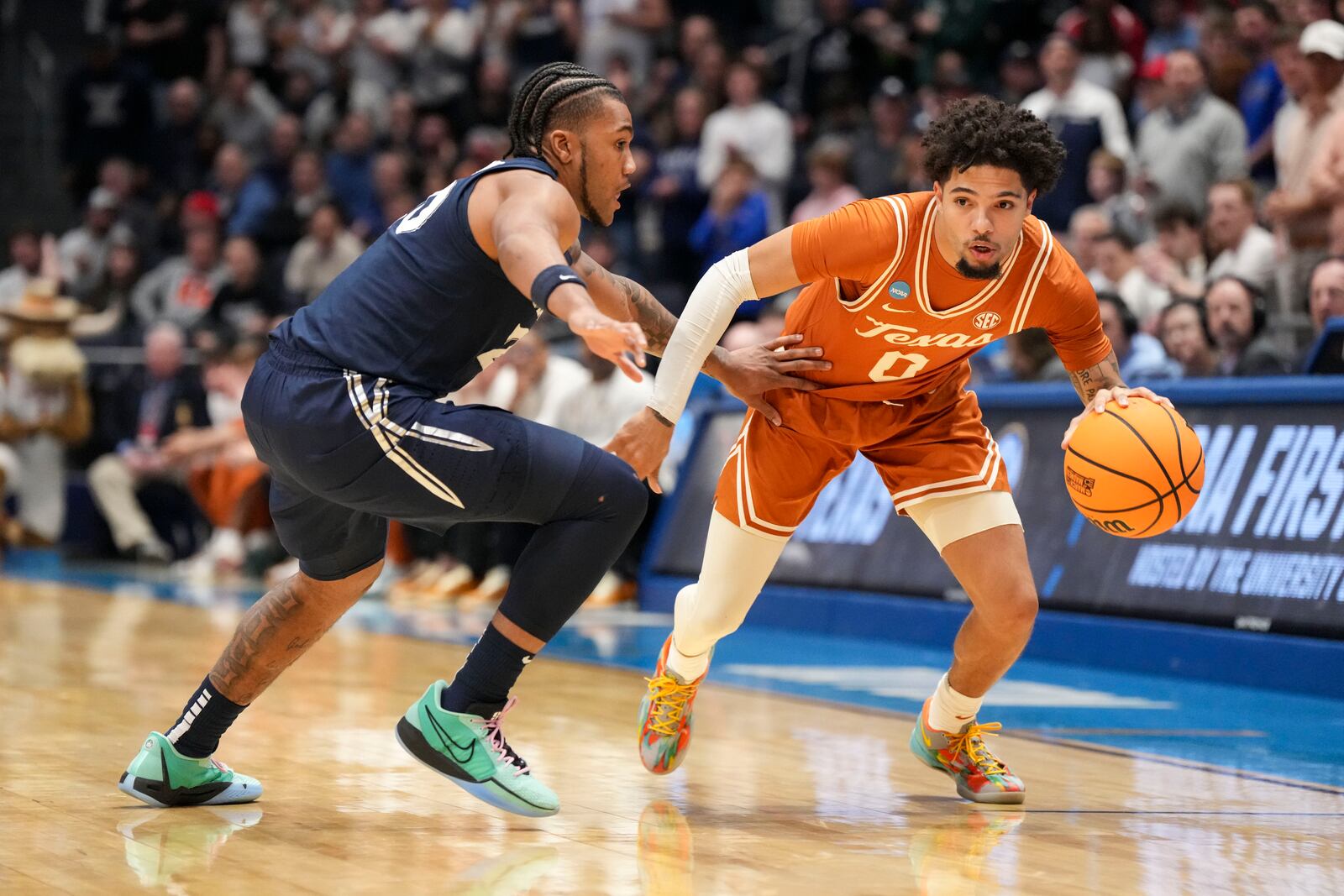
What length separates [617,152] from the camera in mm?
4305

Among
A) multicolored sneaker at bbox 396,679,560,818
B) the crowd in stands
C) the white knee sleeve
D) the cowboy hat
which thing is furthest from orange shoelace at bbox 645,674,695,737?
the cowboy hat

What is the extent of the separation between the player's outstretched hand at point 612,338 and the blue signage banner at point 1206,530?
14.7 feet

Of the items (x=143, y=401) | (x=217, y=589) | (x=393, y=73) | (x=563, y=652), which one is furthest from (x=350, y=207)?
(x=563, y=652)

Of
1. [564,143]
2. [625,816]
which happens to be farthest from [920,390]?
[625,816]

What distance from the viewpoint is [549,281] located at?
3660mm

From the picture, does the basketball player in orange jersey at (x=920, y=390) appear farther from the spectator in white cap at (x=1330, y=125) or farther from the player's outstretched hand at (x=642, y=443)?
the spectator in white cap at (x=1330, y=125)

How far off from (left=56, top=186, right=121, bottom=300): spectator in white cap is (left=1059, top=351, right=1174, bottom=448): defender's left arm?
14335 mm

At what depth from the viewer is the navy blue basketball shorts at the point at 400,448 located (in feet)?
13.3

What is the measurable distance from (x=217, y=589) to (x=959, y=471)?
8.41 meters

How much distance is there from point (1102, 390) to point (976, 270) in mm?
555

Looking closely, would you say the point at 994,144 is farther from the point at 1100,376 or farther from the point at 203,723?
the point at 203,723

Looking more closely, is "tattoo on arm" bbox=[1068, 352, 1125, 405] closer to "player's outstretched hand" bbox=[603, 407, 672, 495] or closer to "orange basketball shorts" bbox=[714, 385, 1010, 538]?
"orange basketball shorts" bbox=[714, 385, 1010, 538]

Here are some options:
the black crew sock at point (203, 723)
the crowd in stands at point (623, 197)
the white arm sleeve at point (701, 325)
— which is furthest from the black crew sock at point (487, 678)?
the crowd in stands at point (623, 197)

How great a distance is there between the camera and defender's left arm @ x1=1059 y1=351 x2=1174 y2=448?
4734 millimetres
